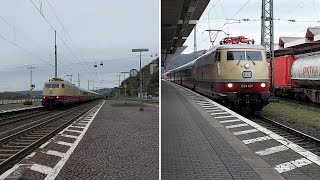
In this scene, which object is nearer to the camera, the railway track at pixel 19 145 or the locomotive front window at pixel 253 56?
the railway track at pixel 19 145

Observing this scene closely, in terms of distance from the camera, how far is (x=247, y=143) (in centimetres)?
998

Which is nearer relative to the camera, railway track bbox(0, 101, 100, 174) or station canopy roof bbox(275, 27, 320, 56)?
railway track bbox(0, 101, 100, 174)

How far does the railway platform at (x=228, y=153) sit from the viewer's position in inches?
282

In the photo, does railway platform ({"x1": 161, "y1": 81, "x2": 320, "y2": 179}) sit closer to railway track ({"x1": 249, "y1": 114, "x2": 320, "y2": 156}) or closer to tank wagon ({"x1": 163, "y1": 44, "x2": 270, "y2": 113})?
railway track ({"x1": 249, "y1": 114, "x2": 320, "y2": 156})

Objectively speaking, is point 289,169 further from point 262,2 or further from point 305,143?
point 262,2

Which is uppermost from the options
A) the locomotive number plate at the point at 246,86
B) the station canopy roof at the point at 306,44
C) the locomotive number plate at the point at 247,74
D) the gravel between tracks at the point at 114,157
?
the station canopy roof at the point at 306,44

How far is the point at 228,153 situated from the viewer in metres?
8.67

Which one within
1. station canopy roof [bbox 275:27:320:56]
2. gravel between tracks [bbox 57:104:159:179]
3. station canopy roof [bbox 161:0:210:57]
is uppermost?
station canopy roof [bbox 161:0:210:57]

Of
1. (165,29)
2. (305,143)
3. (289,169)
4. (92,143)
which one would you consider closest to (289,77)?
(165,29)

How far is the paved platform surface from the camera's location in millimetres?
7086

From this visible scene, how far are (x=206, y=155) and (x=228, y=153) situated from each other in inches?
22.8

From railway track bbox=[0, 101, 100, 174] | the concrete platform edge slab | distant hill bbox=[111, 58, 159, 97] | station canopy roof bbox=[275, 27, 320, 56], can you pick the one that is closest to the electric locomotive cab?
distant hill bbox=[111, 58, 159, 97]

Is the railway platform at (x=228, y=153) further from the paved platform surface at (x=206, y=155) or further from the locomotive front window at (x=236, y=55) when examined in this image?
the locomotive front window at (x=236, y=55)

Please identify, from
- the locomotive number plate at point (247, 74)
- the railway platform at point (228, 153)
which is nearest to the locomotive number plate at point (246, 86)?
the locomotive number plate at point (247, 74)
